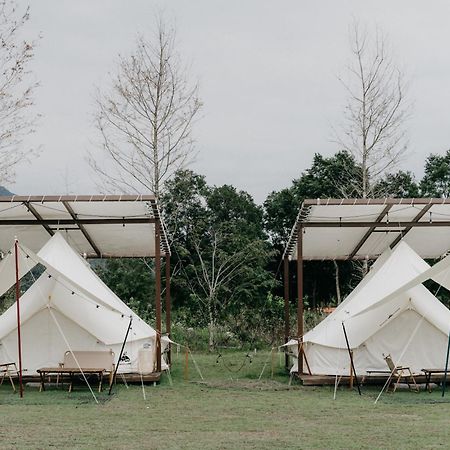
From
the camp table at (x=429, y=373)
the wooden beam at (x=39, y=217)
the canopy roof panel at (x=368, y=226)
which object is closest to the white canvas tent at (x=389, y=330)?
the camp table at (x=429, y=373)

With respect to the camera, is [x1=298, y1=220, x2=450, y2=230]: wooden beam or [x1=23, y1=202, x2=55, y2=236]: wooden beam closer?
[x1=23, y1=202, x2=55, y2=236]: wooden beam

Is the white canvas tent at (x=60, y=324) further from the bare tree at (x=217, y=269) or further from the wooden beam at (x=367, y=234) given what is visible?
the bare tree at (x=217, y=269)

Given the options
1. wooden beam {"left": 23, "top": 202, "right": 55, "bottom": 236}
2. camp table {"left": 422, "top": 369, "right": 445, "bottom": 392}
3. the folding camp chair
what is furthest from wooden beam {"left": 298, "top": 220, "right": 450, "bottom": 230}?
wooden beam {"left": 23, "top": 202, "right": 55, "bottom": 236}

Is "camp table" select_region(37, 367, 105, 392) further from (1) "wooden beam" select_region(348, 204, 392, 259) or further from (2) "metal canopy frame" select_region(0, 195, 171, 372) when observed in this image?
(1) "wooden beam" select_region(348, 204, 392, 259)

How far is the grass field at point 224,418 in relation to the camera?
22.2 feet

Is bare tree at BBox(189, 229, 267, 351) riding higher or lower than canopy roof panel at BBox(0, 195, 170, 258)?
lower

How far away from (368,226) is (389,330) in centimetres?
190

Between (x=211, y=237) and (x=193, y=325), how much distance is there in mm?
2756

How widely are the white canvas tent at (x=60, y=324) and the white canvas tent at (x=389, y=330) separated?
2.62 metres

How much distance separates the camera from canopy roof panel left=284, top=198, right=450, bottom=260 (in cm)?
1129

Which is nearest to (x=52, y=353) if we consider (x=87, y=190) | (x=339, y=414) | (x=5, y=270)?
(x=5, y=270)

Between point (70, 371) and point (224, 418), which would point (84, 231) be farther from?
point (224, 418)

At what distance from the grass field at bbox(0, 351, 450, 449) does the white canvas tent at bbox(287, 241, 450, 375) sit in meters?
0.54

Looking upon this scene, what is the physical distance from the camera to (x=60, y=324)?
11664mm
